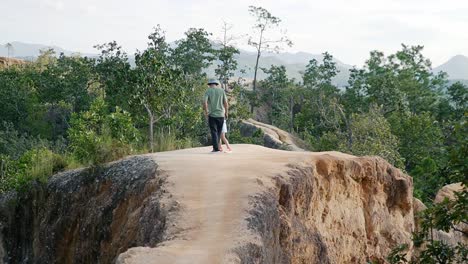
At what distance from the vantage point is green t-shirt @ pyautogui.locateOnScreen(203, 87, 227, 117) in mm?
12055

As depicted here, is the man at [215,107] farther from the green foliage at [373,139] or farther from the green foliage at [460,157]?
the green foliage at [373,139]

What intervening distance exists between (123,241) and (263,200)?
7.48ft

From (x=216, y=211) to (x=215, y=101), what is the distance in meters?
4.27

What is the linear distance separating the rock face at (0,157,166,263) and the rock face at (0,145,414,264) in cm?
3

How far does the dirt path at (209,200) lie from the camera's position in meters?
6.75

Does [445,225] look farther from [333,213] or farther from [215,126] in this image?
[215,126]

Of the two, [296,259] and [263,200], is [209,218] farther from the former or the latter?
[296,259]

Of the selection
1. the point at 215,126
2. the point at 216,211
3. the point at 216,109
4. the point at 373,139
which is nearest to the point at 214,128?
A: the point at 215,126

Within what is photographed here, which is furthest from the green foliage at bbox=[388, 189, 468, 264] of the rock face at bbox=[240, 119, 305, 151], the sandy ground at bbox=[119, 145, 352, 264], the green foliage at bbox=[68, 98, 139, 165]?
the rock face at bbox=[240, 119, 305, 151]

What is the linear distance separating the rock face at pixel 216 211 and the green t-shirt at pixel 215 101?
0.92m

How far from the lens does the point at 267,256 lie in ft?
25.9

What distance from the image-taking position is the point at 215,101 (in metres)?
12.1

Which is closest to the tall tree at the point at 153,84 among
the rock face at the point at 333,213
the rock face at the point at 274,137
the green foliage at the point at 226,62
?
the rock face at the point at 333,213

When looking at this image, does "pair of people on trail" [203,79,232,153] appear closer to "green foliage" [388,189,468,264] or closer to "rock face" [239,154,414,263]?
"rock face" [239,154,414,263]
